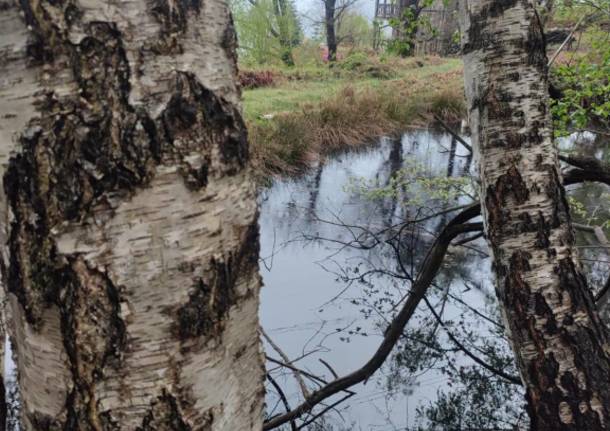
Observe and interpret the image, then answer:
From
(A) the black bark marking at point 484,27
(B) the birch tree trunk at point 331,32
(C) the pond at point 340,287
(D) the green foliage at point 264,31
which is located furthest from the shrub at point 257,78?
(A) the black bark marking at point 484,27

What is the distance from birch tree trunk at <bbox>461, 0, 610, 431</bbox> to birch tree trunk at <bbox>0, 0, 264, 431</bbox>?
0.87m

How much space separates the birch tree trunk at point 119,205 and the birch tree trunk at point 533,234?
34.3 inches

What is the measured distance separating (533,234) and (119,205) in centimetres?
98

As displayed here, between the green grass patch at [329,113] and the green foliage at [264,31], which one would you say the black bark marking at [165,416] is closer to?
the green grass patch at [329,113]

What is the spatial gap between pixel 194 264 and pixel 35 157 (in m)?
0.16

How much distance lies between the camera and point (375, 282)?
3.64 m

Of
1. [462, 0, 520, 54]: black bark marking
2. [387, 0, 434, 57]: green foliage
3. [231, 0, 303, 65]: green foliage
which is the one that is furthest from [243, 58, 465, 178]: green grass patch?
[462, 0, 520, 54]: black bark marking

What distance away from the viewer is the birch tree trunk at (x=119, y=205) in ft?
1.27

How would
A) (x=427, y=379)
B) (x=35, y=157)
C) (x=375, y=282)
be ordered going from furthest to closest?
(x=375, y=282) < (x=427, y=379) < (x=35, y=157)

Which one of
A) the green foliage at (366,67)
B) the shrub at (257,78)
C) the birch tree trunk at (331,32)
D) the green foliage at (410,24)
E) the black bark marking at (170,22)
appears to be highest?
the birch tree trunk at (331,32)

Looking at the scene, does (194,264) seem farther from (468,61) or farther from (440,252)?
(440,252)

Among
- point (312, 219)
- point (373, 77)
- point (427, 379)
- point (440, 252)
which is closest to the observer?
point (440, 252)

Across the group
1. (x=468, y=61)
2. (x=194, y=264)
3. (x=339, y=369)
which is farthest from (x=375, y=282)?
(x=194, y=264)

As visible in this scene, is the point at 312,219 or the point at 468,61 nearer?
the point at 468,61
